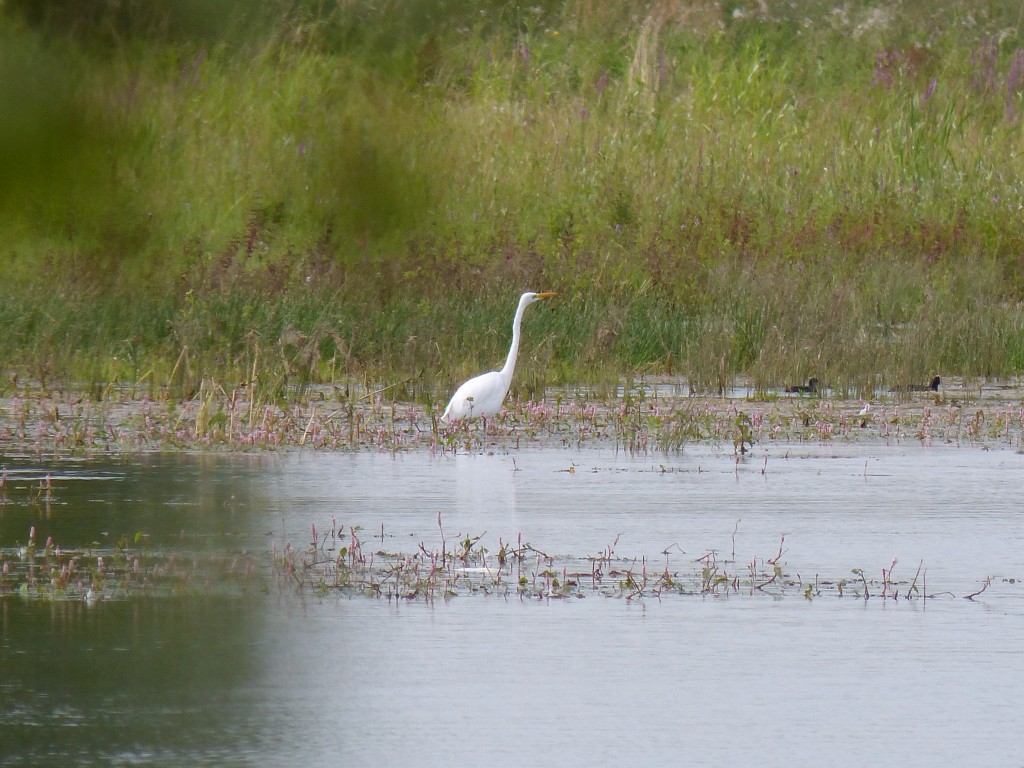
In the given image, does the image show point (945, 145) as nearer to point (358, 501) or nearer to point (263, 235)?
point (263, 235)

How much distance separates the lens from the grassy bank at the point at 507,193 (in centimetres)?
300

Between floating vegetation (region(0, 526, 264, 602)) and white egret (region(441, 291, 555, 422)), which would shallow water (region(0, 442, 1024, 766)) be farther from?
white egret (region(441, 291, 555, 422))

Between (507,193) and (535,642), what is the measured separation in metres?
14.7

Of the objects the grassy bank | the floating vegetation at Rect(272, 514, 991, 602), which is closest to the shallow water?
the floating vegetation at Rect(272, 514, 991, 602)

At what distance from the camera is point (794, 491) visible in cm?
880

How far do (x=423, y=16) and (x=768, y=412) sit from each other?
9.34m

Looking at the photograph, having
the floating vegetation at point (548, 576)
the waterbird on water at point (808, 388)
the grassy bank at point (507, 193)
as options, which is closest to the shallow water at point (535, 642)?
the floating vegetation at point (548, 576)

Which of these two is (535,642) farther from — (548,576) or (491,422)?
(491,422)

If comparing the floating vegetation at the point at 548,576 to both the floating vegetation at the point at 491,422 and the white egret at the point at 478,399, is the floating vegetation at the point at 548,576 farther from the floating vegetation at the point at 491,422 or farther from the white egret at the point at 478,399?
the white egret at the point at 478,399

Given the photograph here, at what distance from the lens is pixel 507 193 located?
19.9m

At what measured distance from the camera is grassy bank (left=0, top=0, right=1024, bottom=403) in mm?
3004

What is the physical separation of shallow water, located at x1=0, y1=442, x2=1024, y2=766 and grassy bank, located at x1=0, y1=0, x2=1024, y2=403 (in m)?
1.05

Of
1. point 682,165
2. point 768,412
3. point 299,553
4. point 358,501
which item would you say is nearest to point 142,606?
point 299,553

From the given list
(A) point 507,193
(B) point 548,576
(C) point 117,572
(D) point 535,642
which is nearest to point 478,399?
(B) point 548,576
